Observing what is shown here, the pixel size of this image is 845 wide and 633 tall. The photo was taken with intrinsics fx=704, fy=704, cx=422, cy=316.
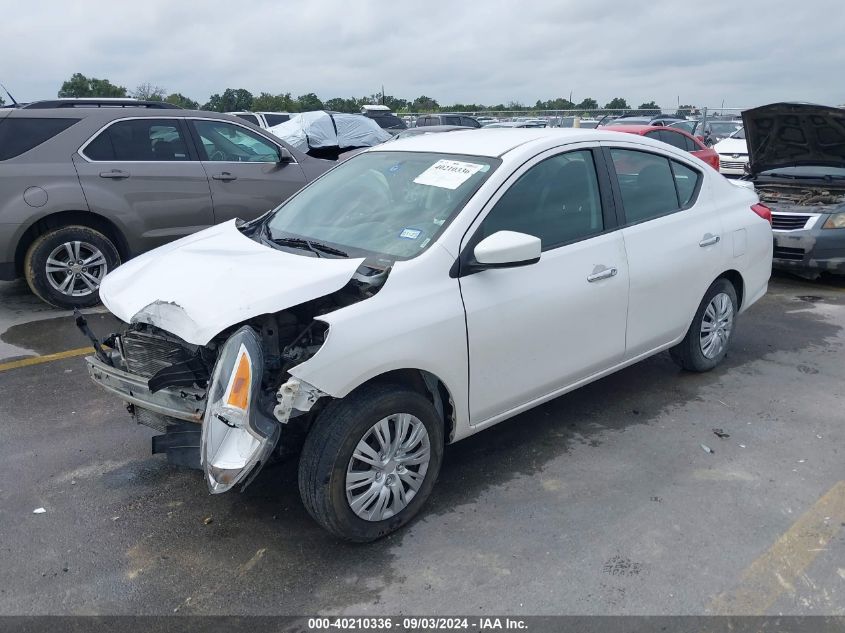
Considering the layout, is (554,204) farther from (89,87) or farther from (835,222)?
(89,87)

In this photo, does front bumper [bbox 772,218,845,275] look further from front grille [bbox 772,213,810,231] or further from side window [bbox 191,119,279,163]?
side window [bbox 191,119,279,163]

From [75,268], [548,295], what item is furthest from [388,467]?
[75,268]

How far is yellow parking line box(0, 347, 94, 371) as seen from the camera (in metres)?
5.16

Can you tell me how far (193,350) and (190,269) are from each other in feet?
1.37

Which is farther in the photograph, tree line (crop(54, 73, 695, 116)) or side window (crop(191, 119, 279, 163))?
tree line (crop(54, 73, 695, 116))

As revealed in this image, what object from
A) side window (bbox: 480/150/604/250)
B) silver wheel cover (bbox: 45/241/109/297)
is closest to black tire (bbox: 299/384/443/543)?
side window (bbox: 480/150/604/250)

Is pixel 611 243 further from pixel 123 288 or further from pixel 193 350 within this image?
pixel 123 288

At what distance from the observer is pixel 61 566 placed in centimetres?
295

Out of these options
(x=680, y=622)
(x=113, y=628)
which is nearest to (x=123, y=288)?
(x=113, y=628)

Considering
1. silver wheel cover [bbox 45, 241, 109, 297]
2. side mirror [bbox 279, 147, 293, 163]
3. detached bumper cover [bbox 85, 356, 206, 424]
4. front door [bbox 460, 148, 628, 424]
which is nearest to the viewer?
detached bumper cover [bbox 85, 356, 206, 424]

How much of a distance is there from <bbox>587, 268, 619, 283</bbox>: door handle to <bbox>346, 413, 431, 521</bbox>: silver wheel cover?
1277 mm

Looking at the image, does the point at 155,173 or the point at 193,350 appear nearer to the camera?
the point at 193,350

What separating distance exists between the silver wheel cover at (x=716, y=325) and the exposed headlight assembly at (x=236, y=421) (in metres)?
3.22

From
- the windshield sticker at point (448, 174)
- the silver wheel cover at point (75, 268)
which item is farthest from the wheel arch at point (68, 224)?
the windshield sticker at point (448, 174)
